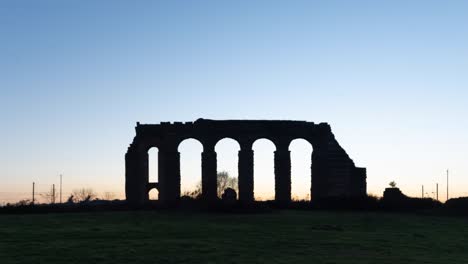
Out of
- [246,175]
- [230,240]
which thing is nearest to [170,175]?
[246,175]

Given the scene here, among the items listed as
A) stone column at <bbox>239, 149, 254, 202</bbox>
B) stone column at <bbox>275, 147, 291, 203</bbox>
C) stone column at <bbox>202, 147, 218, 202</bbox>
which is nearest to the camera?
stone column at <bbox>239, 149, 254, 202</bbox>

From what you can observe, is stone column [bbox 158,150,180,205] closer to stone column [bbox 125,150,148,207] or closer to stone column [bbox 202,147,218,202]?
stone column [bbox 125,150,148,207]

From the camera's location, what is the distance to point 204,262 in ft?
38.3

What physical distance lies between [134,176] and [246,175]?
632cm

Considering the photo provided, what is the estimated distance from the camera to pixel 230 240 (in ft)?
49.2

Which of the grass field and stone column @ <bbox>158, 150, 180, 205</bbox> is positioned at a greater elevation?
stone column @ <bbox>158, 150, 180, 205</bbox>

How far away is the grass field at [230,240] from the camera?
488 inches

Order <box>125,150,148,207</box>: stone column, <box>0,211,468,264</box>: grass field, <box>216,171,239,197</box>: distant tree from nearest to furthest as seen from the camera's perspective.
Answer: <box>0,211,468,264</box>: grass field < <box>125,150,148,207</box>: stone column < <box>216,171,239,197</box>: distant tree

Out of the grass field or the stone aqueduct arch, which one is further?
the stone aqueduct arch

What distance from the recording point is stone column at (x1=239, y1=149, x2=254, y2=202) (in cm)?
3544

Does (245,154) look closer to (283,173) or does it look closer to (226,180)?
(283,173)

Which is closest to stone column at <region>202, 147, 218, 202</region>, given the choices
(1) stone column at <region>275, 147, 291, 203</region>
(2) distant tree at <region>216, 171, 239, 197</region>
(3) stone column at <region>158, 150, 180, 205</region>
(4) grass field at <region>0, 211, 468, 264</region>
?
(3) stone column at <region>158, 150, 180, 205</region>

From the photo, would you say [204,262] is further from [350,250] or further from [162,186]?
[162,186]

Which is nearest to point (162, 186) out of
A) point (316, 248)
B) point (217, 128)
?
point (217, 128)
